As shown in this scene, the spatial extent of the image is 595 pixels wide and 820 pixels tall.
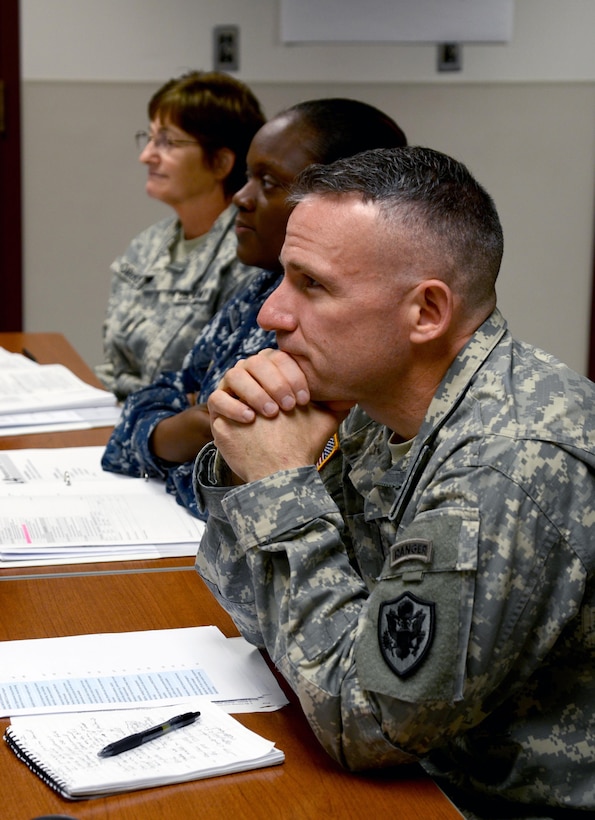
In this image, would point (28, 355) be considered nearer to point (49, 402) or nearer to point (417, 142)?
point (49, 402)

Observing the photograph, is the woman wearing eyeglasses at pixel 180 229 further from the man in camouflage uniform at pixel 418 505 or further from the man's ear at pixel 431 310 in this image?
the man's ear at pixel 431 310

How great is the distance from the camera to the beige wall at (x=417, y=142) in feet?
14.6

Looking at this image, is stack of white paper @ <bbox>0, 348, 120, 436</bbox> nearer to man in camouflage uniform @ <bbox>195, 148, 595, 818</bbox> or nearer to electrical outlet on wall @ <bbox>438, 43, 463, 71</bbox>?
man in camouflage uniform @ <bbox>195, 148, 595, 818</bbox>

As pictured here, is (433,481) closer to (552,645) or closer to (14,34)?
(552,645)

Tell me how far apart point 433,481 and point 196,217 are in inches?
80.1

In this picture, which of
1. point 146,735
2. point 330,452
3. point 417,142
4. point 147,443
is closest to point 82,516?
point 147,443

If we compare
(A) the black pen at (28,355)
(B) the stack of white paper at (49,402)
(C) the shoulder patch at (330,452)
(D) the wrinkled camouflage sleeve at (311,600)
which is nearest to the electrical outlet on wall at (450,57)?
(A) the black pen at (28,355)

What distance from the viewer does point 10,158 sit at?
4.46m

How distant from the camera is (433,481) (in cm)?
104

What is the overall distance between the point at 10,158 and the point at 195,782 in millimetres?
3898

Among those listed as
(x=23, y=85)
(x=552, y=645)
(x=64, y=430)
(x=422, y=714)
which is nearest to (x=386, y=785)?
(x=422, y=714)

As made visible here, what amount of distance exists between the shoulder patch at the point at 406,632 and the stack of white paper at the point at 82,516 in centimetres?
67

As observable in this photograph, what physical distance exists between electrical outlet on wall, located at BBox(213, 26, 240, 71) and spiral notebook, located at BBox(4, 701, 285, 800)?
12.3ft

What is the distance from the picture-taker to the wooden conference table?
36.4 inches
